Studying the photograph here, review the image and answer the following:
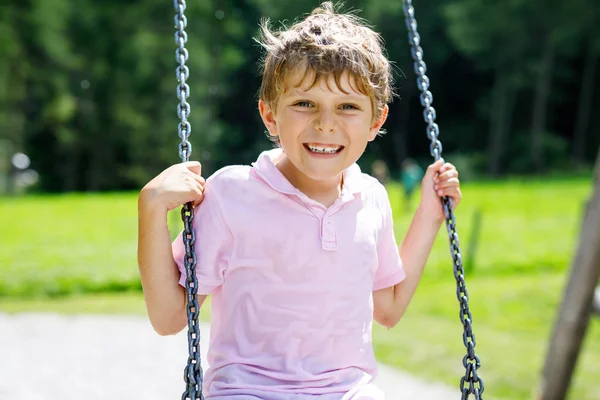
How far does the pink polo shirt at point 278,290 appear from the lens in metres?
1.99

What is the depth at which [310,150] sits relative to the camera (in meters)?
2.01

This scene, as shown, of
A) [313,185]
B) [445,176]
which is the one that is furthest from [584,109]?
[313,185]

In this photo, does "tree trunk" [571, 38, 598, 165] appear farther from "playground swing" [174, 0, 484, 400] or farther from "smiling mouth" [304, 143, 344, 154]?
"smiling mouth" [304, 143, 344, 154]

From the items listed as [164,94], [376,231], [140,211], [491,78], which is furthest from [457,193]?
[491,78]

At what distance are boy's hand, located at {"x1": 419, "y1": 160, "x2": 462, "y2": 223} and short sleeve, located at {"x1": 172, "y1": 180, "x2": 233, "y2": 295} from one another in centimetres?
71

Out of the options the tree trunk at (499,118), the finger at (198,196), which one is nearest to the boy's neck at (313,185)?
the finger at (198,196)

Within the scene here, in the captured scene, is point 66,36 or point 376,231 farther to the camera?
point 66,36

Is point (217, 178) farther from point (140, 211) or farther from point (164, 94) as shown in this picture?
point (164, 94)

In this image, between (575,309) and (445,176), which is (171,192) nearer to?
(445,176)

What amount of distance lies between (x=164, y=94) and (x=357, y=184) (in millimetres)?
25958

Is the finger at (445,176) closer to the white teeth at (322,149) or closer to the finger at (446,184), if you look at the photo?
the finger at (446,184)

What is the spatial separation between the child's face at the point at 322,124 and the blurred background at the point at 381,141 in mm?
4331

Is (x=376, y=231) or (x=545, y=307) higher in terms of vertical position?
(x=376, y=231)

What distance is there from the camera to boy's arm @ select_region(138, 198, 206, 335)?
1.99 meters
